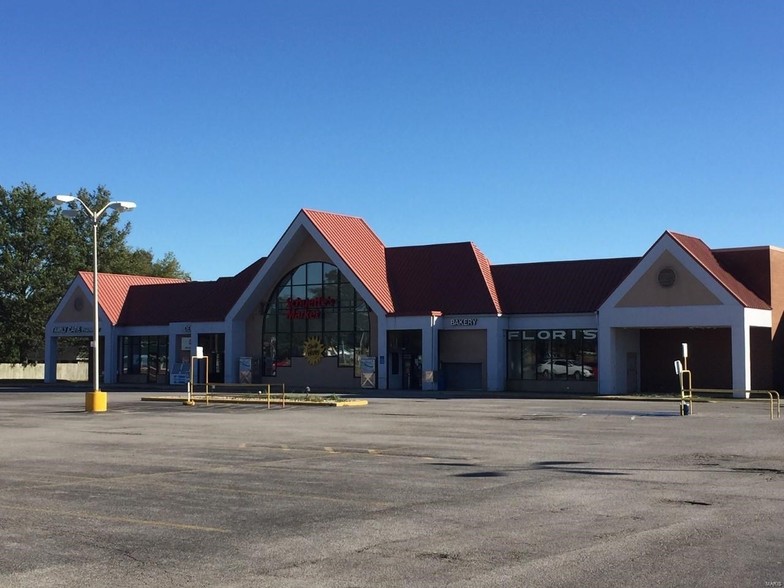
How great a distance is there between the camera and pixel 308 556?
941cm

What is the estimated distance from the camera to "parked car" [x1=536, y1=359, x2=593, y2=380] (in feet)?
162

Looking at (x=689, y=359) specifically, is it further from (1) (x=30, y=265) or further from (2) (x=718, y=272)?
(1) (x=30, y=265)

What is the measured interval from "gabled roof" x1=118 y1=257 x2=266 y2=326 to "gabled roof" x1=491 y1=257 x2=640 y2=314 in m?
16.8

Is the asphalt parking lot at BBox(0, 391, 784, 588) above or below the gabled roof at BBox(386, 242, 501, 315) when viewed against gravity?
below

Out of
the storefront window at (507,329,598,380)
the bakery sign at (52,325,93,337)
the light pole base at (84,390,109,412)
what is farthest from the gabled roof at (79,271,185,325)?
the light pole base at (84,390,109,412)

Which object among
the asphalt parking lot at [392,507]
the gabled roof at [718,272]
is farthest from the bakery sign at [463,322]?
the asphalt parking lot at [392,507]

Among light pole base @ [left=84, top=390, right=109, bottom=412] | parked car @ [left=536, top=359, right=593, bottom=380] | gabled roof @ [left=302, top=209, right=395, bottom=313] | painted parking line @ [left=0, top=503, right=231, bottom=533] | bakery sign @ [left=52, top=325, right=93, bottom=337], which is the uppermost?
gabled roof @ [left=302, top=209, right=395, bottom=313]

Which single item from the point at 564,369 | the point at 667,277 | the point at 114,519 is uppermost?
the point at 667,277

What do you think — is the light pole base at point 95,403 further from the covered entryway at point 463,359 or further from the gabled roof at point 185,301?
the gabled roof at point 185,301

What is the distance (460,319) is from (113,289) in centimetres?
2850

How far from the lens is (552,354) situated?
50469 millimetres

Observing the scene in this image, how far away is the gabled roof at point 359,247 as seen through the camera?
54.8m

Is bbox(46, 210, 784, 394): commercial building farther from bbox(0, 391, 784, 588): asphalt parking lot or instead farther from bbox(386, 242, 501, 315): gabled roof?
bbox(0, 391, 784, 588): asphalt parking lot

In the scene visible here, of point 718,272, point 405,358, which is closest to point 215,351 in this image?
point 405,358
